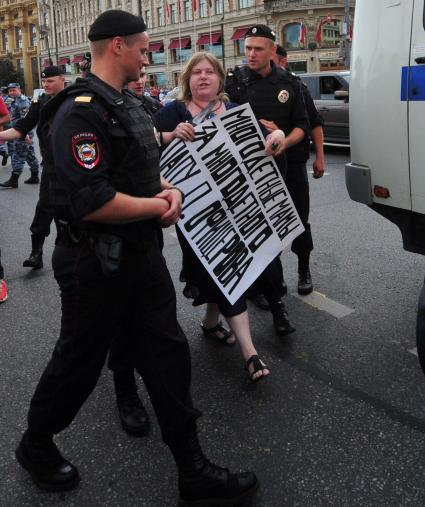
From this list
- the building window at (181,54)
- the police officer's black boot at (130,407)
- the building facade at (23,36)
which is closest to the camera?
the police officer's black boot at (130,407)

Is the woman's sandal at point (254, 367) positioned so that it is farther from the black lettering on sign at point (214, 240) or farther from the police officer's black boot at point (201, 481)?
the police officer's black boot at point (201, 481)

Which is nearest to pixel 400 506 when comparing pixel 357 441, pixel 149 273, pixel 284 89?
pixel 357 441

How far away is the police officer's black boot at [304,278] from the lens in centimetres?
416

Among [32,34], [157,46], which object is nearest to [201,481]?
[157,46]

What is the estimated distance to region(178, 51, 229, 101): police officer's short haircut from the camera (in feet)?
9.57

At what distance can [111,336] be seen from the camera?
200 cm

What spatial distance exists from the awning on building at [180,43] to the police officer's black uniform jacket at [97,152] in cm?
5789

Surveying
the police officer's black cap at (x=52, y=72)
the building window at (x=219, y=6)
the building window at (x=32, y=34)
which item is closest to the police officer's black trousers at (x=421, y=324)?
the police officer's black cap at (x=52, y=72)

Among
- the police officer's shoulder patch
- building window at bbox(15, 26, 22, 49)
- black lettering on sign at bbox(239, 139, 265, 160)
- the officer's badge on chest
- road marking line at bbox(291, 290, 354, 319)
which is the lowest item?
Answer: road marking line at bbox(291, 290, 354, 319)

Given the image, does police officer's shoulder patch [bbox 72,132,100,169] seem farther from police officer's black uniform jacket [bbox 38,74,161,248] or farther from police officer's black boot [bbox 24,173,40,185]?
police officer's black boot [bbox 24,173,40,185]

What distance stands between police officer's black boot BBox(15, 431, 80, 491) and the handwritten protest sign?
3.87 ft

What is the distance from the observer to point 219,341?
3451mm

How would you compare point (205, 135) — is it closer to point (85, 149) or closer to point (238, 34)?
point (85, 149)

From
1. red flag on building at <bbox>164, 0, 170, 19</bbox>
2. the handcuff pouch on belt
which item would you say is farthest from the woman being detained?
red flag on building at <bbox>164, 0, 170, 19</bbox>
